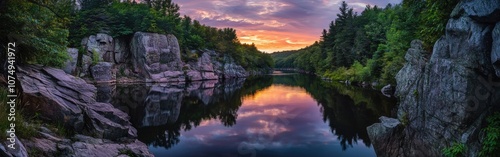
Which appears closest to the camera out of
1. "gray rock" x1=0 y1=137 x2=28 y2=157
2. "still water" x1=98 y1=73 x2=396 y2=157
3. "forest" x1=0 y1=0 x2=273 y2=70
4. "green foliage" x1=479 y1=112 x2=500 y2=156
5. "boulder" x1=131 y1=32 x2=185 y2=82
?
"gray rock" x1=0 y1=137 x2=28 y2=157

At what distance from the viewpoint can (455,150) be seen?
30.3 ft

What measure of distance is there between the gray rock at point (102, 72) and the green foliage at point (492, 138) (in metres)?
55.2

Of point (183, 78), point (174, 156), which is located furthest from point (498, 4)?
point (183, 78)

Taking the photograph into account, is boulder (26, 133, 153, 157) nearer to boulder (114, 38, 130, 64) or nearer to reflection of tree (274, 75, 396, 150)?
reflection of tree (274, 75, 396, 150)

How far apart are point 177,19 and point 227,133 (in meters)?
70.3

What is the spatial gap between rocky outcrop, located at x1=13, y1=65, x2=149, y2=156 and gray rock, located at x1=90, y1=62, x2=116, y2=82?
41.4 m

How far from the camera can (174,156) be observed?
14.5 metres

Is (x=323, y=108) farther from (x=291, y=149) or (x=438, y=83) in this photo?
(x=438, y=83)

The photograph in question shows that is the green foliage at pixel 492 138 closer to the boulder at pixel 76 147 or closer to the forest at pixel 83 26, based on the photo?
the boulder at pixel 76 147

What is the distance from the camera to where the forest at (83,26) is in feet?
41.2

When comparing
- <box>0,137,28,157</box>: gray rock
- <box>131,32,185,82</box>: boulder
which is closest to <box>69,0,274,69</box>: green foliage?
<box>131,32,185,82</box>: boulder

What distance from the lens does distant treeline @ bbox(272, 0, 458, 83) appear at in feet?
59.4

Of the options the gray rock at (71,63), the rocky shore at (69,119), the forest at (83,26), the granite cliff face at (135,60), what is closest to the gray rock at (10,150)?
the rocky shore at (69,119)

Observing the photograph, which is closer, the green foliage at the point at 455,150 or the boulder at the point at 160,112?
the green foliage at the point at 455,150
